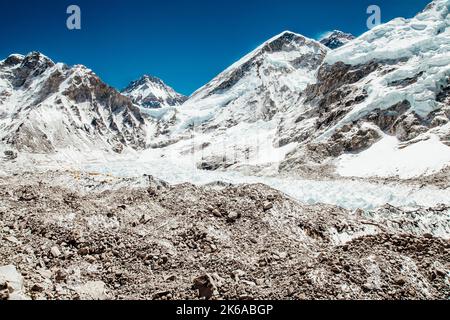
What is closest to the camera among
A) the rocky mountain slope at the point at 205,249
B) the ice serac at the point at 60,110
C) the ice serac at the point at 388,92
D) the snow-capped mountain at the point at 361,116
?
the rocky mountain slope at the point at 205,249

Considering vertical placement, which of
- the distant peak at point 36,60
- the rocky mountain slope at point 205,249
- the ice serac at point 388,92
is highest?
the distant peak at point 36,60

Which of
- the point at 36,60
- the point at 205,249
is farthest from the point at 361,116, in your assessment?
the point at 36,60

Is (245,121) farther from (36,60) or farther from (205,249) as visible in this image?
(205,249)

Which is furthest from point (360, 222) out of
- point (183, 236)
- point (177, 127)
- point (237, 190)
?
point (177, 127)

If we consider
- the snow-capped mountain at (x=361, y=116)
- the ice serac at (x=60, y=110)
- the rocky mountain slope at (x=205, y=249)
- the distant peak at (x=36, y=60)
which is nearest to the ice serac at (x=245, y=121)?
the snow-capped mountain at (x=361, y=116)

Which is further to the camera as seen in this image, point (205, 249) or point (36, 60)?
point (36, 60)

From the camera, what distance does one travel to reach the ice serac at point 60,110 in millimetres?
119000

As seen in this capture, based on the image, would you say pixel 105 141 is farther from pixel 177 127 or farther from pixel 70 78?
pixel 177 127

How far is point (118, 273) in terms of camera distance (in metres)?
13.0

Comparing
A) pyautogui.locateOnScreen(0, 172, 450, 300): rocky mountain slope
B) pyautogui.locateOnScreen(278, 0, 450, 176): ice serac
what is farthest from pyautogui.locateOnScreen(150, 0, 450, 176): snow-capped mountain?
pyautogui.locateOnScreen(0, 172, 450, 300): rocky mountain slope

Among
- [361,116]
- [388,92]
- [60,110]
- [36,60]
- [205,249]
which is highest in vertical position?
[36,60]

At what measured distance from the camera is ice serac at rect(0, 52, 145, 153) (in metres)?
119

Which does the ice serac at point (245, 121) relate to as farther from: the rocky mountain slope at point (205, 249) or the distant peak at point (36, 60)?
the rocky mountain slope at point (205, 249)

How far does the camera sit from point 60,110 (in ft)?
446
